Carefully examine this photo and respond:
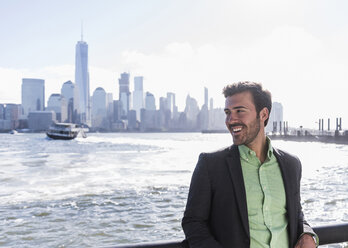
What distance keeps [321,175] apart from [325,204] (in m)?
9.15

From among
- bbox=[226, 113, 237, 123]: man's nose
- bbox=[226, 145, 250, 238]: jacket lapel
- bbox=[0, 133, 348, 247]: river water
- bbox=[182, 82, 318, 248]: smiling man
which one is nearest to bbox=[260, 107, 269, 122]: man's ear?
bbox=[182, 82, 318, 248]: smiling man

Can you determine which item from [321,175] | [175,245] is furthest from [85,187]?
[175,245]

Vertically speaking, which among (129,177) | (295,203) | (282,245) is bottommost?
(129,177)

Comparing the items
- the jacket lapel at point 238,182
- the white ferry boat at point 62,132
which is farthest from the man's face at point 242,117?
the white ferry boat at point 62,132

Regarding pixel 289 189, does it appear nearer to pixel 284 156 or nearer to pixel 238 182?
pixel 284 156

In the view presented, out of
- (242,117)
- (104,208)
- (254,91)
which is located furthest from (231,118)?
(104,208)

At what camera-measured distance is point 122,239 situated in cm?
877

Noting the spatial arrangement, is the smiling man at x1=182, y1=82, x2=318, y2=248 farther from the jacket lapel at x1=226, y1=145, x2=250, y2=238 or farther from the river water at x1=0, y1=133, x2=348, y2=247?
the river water at x1=0, y1=133, x2=348, y2=247

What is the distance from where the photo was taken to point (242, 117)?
2.19m

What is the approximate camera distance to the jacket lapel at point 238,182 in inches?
77.1

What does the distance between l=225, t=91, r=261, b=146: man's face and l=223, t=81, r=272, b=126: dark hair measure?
2 cm

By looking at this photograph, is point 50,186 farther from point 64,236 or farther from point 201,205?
point 201,205

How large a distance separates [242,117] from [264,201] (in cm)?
54

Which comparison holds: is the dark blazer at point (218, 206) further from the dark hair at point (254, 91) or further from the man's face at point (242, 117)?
the dark hair at point (254, 91)
